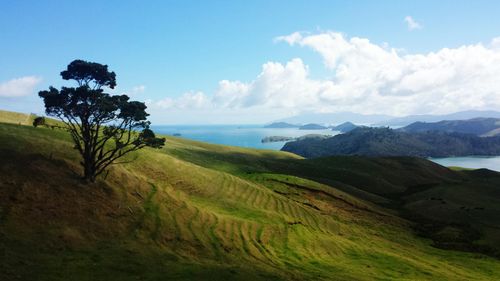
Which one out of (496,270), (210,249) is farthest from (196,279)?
(496,270)

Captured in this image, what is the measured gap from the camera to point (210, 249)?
3853 centimetres

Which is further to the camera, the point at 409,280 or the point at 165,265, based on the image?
the point at 409,280

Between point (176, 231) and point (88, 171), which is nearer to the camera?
point (176, 231)

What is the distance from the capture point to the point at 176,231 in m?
39.9

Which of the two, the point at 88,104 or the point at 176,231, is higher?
the point at 88,104

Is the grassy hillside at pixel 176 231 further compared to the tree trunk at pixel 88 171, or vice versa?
the tree trunk at pixel 88 171

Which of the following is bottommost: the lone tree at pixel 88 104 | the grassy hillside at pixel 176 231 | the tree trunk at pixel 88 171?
the grassy hillside at pixel 176 231

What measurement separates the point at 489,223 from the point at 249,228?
208ft

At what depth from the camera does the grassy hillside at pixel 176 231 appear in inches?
1167

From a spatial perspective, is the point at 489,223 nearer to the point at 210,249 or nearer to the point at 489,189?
the point at 489,189

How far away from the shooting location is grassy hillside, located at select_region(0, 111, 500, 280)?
29641 millimetres

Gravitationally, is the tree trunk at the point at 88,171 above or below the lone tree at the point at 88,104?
below

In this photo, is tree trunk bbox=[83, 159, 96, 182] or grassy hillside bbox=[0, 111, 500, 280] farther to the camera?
tree trunk bbox=[83, 159, 96, 182]

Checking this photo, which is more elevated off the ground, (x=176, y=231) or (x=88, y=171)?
(x=88, y=171)
